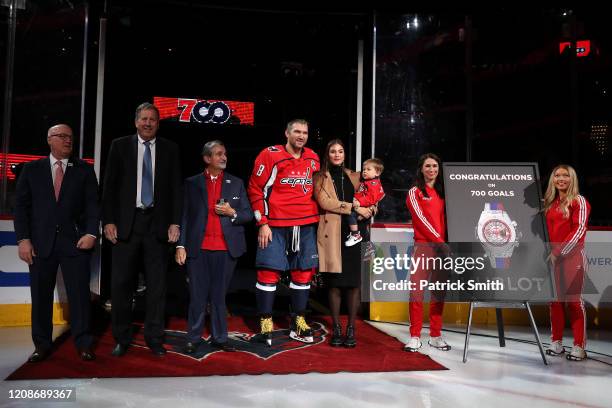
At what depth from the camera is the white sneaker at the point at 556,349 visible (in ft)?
12.8

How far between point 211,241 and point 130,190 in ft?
2.17

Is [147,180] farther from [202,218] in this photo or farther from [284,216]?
[284,216]

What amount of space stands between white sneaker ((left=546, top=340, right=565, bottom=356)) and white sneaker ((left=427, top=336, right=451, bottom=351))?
0.75 meters

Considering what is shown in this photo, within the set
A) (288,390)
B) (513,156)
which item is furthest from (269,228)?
(513,156)

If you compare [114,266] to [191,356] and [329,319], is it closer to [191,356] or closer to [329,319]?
[191,356]

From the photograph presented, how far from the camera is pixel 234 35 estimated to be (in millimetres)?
6281

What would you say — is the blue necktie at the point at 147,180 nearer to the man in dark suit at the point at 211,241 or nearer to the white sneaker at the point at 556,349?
the man in dark suit at the point at 211,241

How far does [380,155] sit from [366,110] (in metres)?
0.55

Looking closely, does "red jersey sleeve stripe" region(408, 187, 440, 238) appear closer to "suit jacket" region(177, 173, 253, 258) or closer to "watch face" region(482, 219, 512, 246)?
"watch face" region(482, 219, 512, 246)

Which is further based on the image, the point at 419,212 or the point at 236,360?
the point at 419,212

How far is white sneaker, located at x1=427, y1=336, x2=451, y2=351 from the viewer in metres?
4.03

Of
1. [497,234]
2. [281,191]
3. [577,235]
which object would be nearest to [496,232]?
[497,234]

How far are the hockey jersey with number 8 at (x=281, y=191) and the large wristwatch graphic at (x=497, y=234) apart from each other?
49.7 inches

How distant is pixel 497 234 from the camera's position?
364cm
